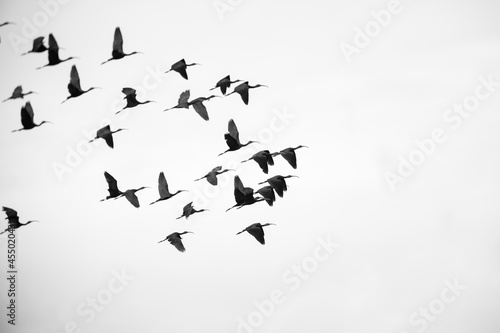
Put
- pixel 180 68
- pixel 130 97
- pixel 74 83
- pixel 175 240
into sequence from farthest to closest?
1. pixel 175 240
2. pixel 130 97
3. pixel 180 68
4. pixel 74 83

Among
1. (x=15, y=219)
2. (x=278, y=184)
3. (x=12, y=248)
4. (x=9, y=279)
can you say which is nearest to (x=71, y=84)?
(x=15, y=219)

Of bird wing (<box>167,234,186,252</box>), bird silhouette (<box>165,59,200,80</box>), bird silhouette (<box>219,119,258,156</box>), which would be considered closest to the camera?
bird silhouette (<box>219,119,258,156</box>)

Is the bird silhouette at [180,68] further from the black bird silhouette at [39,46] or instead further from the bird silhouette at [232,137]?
the black bird silhouette at [39,46]

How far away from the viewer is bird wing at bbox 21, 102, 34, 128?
5803 cm

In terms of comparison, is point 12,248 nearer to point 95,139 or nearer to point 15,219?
point 15,219

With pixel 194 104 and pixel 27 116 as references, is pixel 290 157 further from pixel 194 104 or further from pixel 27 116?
pixel 27 116

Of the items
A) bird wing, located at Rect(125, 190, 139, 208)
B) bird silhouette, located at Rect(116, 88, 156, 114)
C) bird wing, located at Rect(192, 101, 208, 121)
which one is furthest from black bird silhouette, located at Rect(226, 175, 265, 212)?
bird silhouette, located at Rect(116, 88, 156, 114)

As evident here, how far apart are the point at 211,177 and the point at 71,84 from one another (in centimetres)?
1075

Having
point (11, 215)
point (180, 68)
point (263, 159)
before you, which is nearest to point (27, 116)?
point (11, 215)

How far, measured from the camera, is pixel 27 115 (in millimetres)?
58156

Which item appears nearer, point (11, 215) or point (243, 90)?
point (243, 90)

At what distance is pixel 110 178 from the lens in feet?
196

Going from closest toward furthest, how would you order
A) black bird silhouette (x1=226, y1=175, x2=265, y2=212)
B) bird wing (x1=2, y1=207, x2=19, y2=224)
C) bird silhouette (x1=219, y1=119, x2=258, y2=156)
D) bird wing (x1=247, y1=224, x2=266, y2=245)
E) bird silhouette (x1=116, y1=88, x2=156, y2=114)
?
black bird silhouette (x1=226, y1=175, x2=265, y2=212)
bird silhouette (x1=219, y1=119, x2=258, y2=156)
bird wing (x1=247, y1=224, x2=266, y2=245)
bird silhouette (x1=116, y1=88, x2=156, y2=114)
bird wing (x1=2, y1=207, x2=19, y2=224)

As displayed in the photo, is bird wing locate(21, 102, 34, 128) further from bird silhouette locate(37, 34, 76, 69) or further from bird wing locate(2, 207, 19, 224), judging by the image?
bird wing locate(2, 207, 19, 224)
